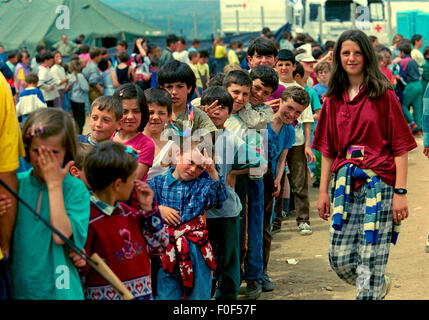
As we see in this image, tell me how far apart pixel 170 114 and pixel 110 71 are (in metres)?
10.5

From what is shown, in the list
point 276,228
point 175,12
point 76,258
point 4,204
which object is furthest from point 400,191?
→ point 175,12

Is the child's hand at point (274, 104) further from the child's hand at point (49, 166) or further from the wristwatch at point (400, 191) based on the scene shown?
the child's hand at point (49, 166)

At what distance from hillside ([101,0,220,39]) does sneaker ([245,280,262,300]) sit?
3808 centimetres

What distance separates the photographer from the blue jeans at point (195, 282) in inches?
173

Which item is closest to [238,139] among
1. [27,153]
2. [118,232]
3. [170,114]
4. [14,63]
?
[170,114]

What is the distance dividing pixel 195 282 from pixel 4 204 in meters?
1.70

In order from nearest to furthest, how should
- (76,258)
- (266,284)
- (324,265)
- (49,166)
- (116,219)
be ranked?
(49,166) < (76,258) < (116,219) < (266,284) < (324,265)

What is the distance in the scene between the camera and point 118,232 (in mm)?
3430

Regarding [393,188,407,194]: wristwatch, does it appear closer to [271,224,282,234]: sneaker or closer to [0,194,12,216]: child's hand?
[0,194,12,216]: child's hand

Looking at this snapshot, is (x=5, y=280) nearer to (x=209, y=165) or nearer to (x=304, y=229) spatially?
(x=209, y=165)

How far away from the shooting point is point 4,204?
9.91 feet

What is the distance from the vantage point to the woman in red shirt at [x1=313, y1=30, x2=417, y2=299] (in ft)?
14.6

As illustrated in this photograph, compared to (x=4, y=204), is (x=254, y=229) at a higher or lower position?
lower

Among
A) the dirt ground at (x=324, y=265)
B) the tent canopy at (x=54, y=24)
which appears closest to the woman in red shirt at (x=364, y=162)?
the dirt ground at (x=324, y=265)
